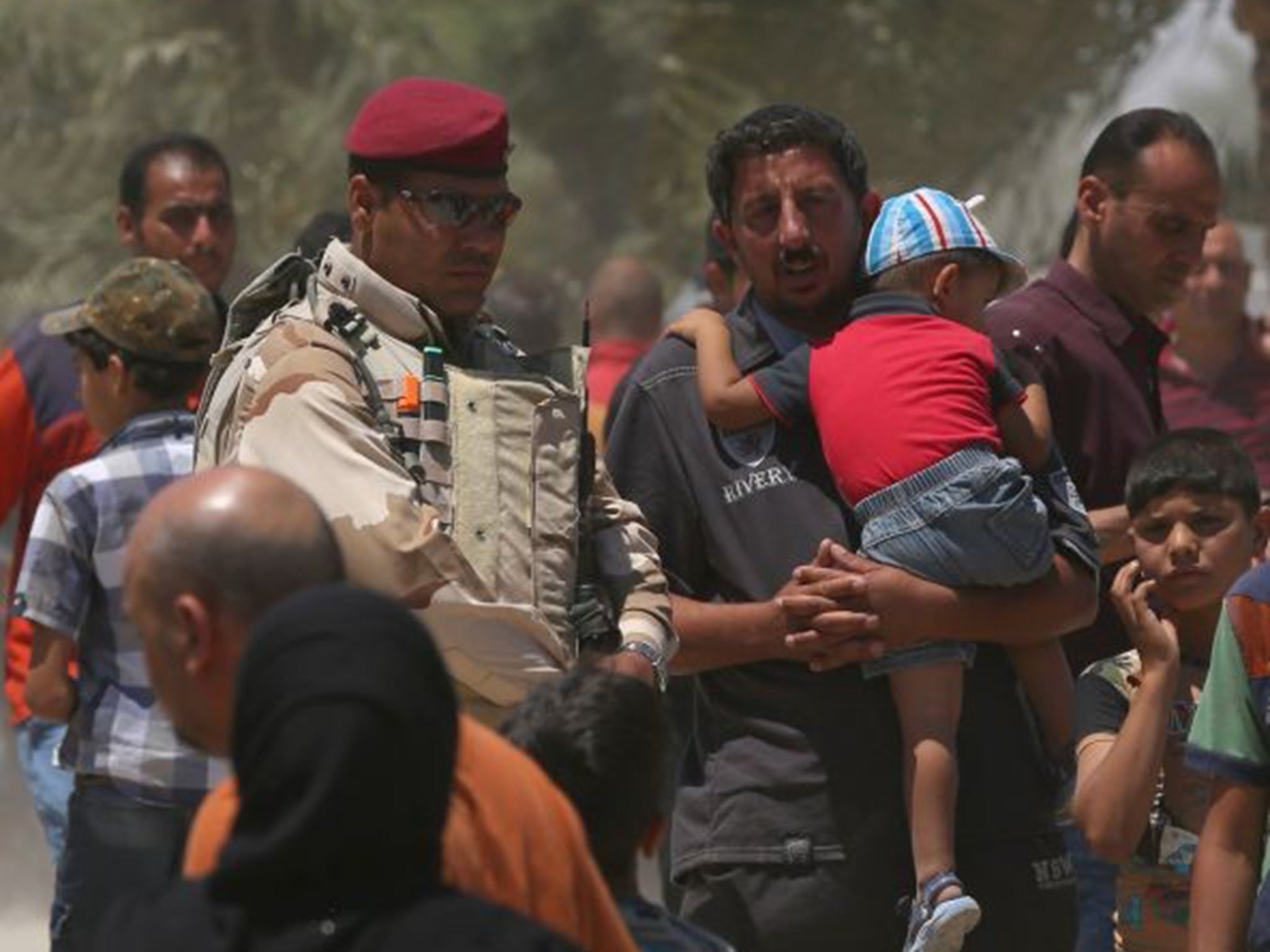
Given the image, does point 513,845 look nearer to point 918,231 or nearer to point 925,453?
point 925,453

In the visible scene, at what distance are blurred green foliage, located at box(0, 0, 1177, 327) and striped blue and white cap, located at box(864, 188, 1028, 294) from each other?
631 inches

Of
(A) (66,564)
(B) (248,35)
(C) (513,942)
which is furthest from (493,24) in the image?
(C) (513,942)

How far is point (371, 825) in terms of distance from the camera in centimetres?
→ 295

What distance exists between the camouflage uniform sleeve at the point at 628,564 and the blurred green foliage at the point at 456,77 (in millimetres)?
16824

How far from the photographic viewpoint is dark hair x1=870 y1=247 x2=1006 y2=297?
5711mm

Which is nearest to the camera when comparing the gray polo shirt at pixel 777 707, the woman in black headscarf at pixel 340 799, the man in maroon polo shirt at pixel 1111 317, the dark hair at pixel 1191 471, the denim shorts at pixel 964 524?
the woman in black headscarf at pixel 340 799

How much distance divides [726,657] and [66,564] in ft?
4.75

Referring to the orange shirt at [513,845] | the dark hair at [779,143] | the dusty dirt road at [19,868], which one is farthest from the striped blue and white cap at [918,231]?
the dusty dirt road at [19,868]

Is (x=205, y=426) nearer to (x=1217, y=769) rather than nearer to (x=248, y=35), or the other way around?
(x=1217, y=769)

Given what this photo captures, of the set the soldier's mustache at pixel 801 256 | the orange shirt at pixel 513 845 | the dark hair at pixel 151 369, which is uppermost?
the soldier's mustache at pixel 801 256

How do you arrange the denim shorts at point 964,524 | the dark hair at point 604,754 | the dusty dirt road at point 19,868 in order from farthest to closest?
the dusty dirt road at point 19,868 < the denim shorts at point 964,524 < the dark hair at point 604,754

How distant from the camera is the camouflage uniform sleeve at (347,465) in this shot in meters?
4.65

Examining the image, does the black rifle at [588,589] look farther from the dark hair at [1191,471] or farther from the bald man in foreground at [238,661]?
the bald man in foreground at [238,661]

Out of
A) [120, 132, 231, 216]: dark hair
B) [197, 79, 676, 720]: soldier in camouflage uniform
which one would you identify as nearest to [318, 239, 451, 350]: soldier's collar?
[197, 79, 676, 720]: soldier in camouflage uniform
